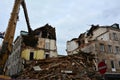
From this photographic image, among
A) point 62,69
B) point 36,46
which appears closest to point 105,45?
point 62,69

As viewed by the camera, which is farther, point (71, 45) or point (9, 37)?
point (71, 45)

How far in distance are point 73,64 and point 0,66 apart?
65.0 ft

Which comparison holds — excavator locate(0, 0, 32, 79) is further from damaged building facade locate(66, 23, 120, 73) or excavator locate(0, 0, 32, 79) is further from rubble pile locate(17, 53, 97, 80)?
damaged building facade locate(66, 23, 120, 73)

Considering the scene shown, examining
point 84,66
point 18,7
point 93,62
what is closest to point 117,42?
point 93,62

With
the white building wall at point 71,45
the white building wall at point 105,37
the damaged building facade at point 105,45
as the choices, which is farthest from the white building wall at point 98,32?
the white building wall at point 71,45

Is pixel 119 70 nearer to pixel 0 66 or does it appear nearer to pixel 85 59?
pixel 85 59

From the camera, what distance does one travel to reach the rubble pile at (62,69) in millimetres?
30789

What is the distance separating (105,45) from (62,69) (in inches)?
553

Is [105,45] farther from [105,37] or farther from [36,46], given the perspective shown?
[36,46]

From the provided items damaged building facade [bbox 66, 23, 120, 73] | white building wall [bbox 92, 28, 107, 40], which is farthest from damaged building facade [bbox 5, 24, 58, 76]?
white building wall [bbox 92, 28, 107, 40]

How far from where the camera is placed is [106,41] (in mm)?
42531

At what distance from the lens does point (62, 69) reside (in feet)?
105

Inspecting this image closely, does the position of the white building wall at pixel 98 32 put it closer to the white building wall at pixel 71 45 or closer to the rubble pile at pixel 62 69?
the white building wall at pixel 71 45

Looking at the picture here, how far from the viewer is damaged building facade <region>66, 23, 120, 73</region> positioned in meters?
40.4
